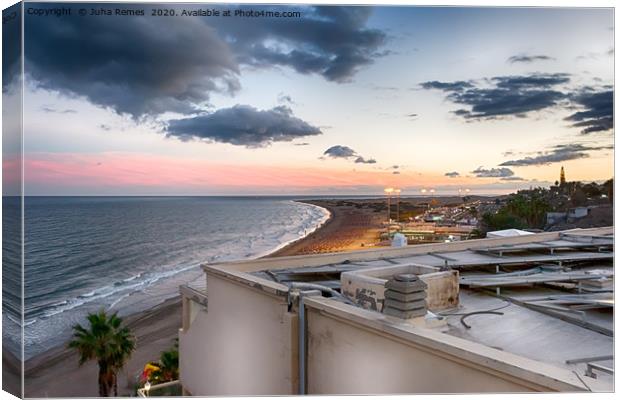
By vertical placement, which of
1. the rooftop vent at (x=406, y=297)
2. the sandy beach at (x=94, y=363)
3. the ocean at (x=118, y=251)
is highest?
the rooftop vent at (x=406, y=297)

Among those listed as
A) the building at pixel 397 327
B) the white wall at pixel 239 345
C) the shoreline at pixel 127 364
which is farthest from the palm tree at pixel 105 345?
the white wall at pixel 239 345

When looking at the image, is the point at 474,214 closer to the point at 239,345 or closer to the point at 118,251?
the point at 239,345

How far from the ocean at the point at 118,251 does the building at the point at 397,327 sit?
1.84 metres

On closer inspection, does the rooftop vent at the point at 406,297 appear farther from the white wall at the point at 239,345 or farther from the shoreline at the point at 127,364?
the shoreline at the point at 127,364

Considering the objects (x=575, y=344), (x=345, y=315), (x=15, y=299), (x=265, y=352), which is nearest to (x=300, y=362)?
(x=265, y=352)

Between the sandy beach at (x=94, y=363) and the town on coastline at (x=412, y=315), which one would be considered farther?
the sandy beach at (x=94, y=363)

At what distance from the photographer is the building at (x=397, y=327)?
2799mm

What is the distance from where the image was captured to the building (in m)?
2.80

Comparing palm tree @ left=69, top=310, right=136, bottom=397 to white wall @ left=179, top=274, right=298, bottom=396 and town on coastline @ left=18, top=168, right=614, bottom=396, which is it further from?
white wall @ left=179, top=274, right=298, bottom=396

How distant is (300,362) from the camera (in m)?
3.92

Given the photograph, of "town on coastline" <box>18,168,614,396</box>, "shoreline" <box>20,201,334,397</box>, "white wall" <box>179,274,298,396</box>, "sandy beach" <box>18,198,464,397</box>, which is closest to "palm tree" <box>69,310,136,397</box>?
"sandy beach" <box>18,198,464,397</box>

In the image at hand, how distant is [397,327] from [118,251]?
128 ft

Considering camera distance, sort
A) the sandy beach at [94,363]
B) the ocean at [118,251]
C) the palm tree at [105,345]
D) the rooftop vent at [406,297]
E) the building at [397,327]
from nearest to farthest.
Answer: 1. the building at [397,327]
2. the rooftop vent at [406,297]
3. the palm tree at [105,345]
4. the sandy beach at [94,363]
5. the ocean at [118,251]

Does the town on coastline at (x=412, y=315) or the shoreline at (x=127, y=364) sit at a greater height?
the town on coastline at (x=412, y=315)
